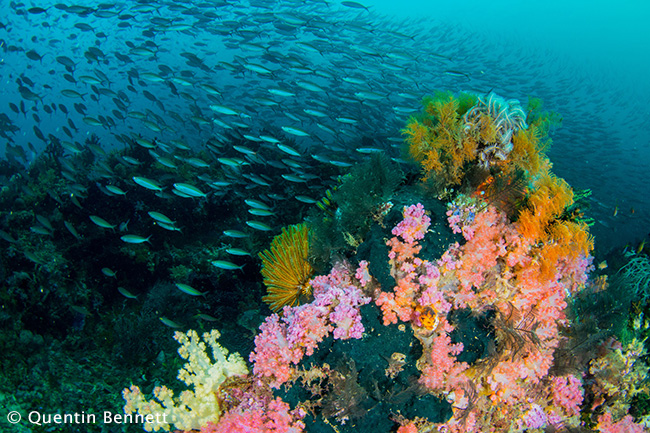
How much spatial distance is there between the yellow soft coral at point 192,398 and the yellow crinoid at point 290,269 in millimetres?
948

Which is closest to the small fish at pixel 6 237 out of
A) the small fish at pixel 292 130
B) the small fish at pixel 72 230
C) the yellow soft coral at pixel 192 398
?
the small fish at pixel 72 230

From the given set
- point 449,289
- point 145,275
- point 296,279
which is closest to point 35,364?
point 145,275

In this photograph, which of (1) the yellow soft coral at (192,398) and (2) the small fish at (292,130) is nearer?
(1) the yellow soft coral at (192,398)

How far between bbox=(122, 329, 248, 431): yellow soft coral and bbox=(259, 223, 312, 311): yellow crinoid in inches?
37.3

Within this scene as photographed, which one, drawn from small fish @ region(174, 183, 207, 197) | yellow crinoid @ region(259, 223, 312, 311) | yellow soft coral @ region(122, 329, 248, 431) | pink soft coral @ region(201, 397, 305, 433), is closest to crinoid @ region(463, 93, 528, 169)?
yellow crinoid @ region(259, 223, 312, 311)

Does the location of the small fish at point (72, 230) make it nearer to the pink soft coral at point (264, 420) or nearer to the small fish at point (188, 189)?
the small fish at point (188, 189)

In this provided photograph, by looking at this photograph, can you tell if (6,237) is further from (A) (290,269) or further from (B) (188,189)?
(A) (290,269)

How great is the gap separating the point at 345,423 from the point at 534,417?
1983 mm

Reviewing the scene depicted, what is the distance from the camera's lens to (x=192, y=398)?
9.95ft

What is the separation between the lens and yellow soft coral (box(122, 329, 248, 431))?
2.99 metres

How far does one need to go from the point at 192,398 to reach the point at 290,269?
170 cm

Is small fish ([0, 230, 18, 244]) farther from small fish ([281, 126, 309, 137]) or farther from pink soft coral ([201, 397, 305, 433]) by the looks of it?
pink soft coral ([201, 397, 305, 433])

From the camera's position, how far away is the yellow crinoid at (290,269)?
3.91 metres

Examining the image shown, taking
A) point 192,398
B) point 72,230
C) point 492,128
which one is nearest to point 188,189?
point 72,230
